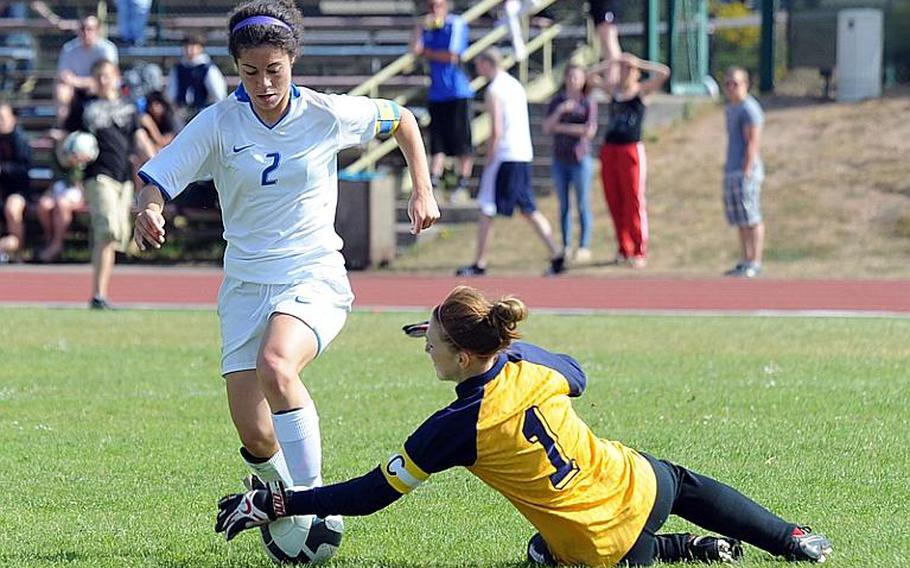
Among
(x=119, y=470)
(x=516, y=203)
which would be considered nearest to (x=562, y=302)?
(x=516, y=203)

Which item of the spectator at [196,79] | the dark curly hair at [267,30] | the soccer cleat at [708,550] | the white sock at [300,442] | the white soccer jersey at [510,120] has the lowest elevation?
the soccer cleat at [708,550]

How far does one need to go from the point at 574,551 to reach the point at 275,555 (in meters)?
1.13

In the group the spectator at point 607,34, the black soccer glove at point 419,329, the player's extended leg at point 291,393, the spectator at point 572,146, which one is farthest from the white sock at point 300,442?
the spectator at point 607,34

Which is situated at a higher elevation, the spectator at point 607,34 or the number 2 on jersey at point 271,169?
the spectator at point 607,34

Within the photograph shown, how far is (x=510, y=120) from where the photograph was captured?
17562 mm

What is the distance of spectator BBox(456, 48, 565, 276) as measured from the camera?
1748 centimetres

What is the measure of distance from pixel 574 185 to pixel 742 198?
7.46ft

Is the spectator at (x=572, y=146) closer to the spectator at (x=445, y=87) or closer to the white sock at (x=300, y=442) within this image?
the spectator at (x=445, y=87)

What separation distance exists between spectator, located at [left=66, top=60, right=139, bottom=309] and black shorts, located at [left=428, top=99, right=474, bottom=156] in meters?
4.91

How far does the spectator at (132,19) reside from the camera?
2377 centimetres

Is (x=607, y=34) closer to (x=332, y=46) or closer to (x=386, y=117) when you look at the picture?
(x=332, y=46)

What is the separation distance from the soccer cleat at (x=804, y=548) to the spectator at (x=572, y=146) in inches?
496

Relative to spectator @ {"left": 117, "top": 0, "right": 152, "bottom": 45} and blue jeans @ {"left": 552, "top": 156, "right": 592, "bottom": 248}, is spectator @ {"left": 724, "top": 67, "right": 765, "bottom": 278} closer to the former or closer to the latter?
blue jeans @ {"left": 552, "top": 156, "right": 592, "bottom": 248}

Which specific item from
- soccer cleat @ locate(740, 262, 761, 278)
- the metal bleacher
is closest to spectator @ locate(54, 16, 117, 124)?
the metal bleacher
